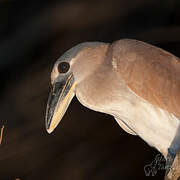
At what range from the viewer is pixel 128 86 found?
157 cm

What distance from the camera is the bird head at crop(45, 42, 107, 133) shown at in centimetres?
165

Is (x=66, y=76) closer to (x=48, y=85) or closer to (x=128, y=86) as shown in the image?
(x=128, y=86)

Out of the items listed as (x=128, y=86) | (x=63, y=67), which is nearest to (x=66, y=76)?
(x=63, y=67)

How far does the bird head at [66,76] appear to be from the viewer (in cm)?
165

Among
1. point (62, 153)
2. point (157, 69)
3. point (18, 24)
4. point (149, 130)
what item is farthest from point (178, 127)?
point (18, 24)

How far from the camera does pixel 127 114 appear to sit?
1619mm

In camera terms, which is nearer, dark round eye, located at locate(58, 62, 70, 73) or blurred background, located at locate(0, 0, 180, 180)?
dark round eye, located at locate(58, 62, 70, 73)

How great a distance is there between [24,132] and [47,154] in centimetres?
20

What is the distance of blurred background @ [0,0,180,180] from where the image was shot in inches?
99.6

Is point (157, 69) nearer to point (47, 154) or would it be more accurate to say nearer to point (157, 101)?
point (157, 101)

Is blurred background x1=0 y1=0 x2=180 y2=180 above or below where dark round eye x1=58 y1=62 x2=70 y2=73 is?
below

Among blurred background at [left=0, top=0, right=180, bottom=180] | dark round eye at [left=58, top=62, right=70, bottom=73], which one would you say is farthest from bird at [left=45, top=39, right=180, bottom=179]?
blurred background at [left=0, top=0, right=180, bottom=180]

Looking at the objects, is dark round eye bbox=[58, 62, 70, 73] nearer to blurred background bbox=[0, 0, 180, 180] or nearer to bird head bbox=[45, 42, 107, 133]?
bird head bbox=[45, 42, 107, 133]

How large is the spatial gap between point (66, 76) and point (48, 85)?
0.91 metres
